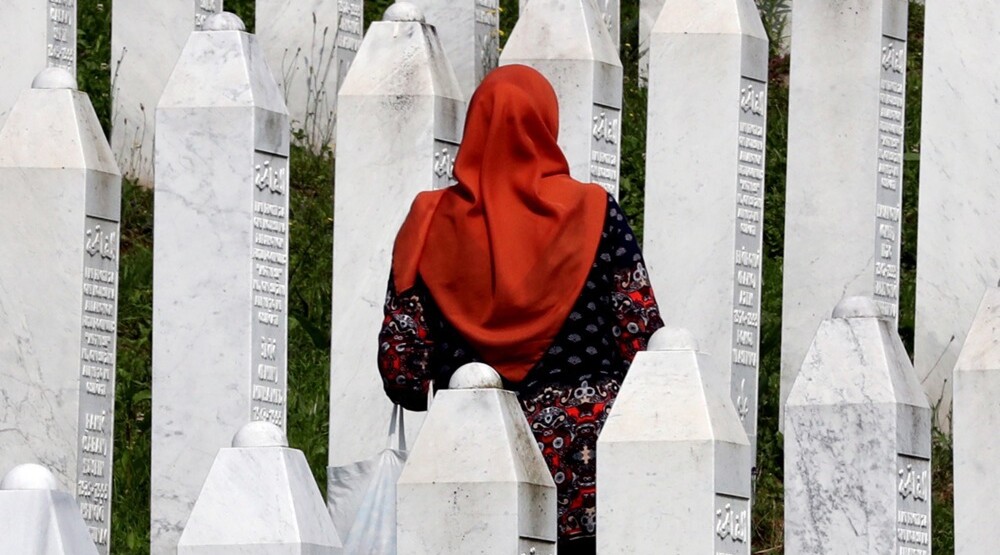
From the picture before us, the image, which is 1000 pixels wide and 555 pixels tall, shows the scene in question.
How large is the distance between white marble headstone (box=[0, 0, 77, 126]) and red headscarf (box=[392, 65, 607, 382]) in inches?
126

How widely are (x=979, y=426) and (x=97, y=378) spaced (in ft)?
8.03

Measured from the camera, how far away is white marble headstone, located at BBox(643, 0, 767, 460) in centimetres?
938

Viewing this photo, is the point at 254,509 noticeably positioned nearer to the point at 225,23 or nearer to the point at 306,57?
the point at 225,23

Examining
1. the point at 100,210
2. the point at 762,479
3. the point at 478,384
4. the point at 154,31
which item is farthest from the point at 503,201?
the point at 154,31

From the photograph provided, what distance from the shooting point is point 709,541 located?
683cm

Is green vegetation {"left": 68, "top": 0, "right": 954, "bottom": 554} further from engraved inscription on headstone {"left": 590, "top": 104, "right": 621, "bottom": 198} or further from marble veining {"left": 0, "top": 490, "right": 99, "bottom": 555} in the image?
marble veining {"left": 0, "top": 490, "right": 99, "bottom": 555}

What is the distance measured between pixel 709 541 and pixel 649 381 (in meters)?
0.37

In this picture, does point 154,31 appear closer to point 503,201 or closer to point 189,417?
point 189,417

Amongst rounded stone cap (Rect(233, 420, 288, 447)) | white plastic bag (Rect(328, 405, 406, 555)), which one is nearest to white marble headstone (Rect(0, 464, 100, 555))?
rounded stone cap (Rect(233, 420, 288, 447))

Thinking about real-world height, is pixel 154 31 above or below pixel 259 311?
above

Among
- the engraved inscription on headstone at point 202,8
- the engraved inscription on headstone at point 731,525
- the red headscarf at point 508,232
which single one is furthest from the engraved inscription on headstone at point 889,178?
the engraved inscription on headstone at point 731,525

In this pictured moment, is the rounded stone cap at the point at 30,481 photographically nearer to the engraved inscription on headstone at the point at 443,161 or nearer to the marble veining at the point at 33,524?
the marble veining at the point at 33,524

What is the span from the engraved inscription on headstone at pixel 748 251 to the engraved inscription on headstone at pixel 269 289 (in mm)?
1498

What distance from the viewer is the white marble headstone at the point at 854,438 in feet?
23.2
